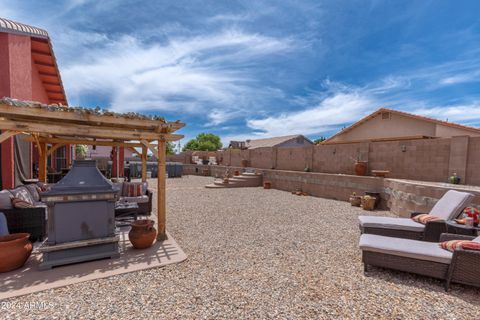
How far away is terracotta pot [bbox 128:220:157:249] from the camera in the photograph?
13.8 ft

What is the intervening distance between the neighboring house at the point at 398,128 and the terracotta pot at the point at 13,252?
50.7 feet

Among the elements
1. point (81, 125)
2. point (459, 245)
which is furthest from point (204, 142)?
point (459, 245)

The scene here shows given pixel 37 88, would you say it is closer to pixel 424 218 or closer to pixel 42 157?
pixel 42 157

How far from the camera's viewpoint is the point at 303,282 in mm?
3205

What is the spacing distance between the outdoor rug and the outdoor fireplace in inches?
6.7

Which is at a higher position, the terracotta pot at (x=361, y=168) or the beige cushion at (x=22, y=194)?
the terracotta pot at (x=361, y=168)

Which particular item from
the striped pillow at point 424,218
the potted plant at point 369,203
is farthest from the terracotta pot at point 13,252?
the potted plant at point 369,203

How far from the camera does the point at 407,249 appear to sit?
338 cm

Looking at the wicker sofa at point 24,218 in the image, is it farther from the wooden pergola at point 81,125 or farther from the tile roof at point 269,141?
the tile roof at point 269,141

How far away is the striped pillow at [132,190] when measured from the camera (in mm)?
6830

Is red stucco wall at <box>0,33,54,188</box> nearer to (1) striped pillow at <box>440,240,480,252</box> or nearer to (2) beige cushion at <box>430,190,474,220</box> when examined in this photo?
(1) striped pillow at <box>440,240,480,252</box>

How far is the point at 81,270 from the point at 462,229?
638 centimetres

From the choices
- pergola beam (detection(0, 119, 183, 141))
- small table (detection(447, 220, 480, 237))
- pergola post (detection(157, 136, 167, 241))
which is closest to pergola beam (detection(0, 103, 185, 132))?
pergola beam (detection(0, 119, 183, 141))

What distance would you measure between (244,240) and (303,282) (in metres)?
1.89
